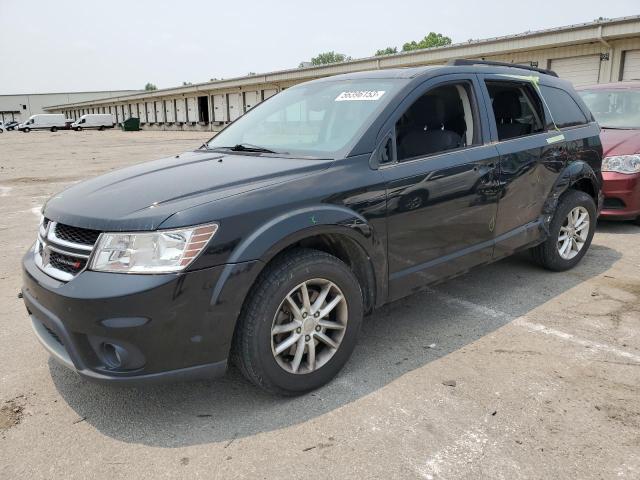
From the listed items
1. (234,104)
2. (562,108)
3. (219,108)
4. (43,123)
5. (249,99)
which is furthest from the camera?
(43,123)

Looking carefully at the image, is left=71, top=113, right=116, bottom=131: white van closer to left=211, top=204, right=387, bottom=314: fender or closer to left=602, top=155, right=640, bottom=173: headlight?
left=602, top=155, right=640, bottom=173: headlight

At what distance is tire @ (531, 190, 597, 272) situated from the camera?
4.72 metres

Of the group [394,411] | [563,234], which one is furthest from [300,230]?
[563,234]

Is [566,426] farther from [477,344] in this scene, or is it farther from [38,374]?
[38,374]

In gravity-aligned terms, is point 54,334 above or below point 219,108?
below

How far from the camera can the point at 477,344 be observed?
358 centimetres

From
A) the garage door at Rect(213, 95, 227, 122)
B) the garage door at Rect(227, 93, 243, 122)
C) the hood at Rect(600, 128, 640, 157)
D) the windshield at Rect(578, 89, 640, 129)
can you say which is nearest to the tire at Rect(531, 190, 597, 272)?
the hood at Rect(600, 128, 640, 157)

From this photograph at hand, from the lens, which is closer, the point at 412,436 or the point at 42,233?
the point at 412,436

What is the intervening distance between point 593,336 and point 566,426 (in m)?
1.24

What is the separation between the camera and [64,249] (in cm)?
270

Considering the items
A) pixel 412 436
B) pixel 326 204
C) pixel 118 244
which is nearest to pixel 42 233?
pixel 118 244

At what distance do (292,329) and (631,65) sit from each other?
67.7 feet

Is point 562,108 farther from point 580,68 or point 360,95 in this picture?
point 580,68

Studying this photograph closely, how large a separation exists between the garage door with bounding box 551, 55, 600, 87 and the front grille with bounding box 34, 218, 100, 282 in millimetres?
20702
